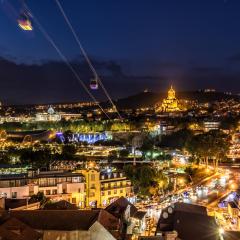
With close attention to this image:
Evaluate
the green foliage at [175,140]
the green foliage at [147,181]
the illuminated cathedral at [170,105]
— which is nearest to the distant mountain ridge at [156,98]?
the illuminated cathedral at [170,105]

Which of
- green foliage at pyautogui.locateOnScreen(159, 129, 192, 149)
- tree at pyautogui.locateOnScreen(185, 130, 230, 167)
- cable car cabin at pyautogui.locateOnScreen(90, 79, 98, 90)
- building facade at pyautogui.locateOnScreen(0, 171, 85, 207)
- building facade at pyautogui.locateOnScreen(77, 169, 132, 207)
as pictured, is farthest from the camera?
green foliage at pyautogui.locateOnScreen(159, 129, 192, 149)

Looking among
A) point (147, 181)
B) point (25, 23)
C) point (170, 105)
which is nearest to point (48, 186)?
point (147, 181)

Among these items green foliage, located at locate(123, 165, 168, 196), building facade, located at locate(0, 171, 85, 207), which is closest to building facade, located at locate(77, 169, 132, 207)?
building facade, located at locate(0, 171, 85, 207)

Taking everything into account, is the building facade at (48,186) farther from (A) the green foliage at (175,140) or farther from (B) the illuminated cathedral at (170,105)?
(B) the illuminated cathedral at (170,105)

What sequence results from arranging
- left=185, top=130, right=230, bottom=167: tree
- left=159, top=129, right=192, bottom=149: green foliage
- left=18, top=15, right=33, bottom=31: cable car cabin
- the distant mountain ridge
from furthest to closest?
the distant mountain ridge → left=159, top=129, right=192, bottom=149: green foliage → left=185, top=130, right=230, bottom=167: tree → left=18, top=15, right=33, bottom=31: cable car cabin

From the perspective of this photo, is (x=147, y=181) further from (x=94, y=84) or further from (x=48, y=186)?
(x=94, y=84)

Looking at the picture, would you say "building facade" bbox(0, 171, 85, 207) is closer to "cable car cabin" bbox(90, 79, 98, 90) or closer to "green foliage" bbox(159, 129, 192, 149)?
"cable car cabin" bbox(90, 79, 98, 90)
